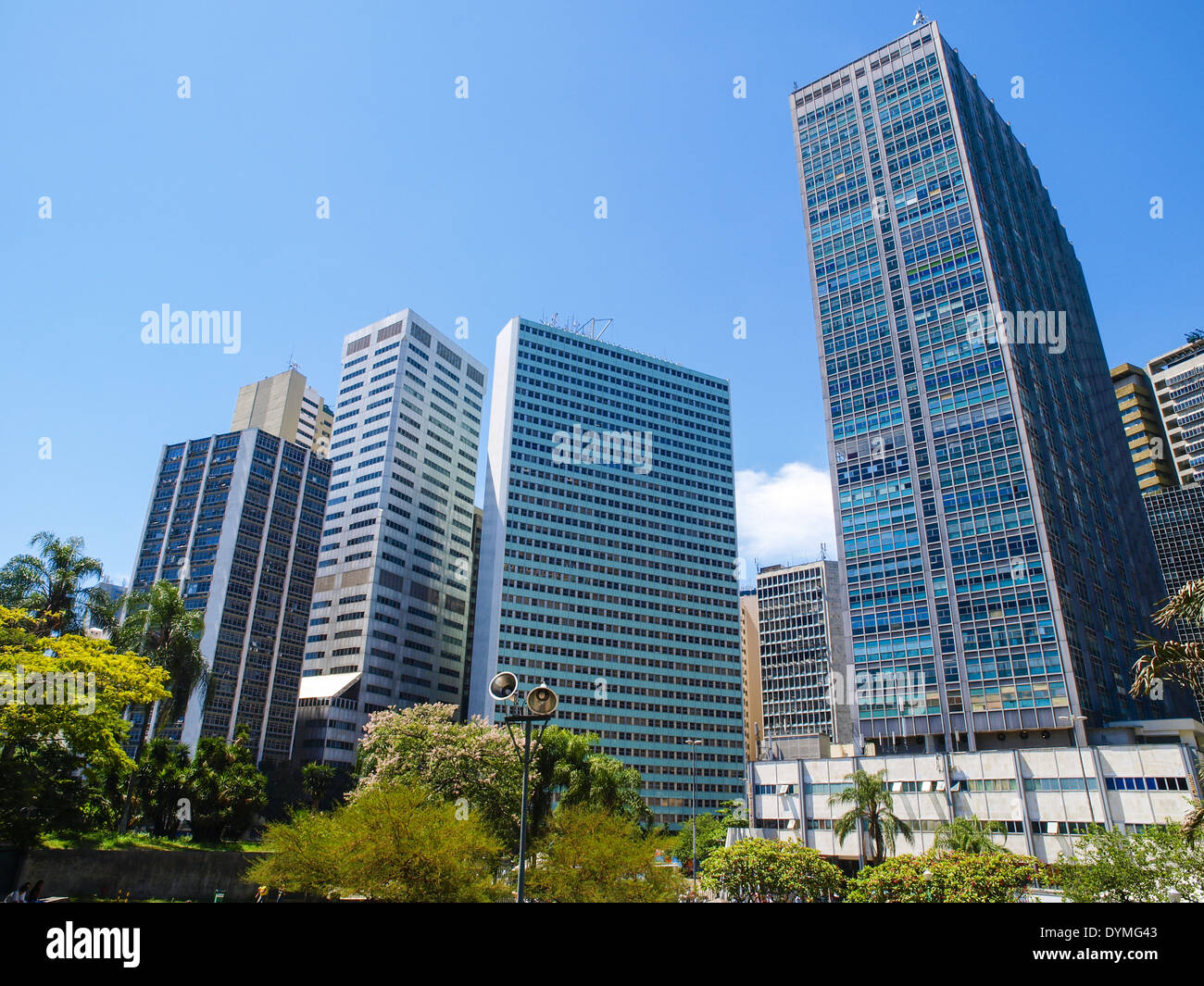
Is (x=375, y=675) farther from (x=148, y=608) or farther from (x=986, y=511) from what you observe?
(x=986, y=511)

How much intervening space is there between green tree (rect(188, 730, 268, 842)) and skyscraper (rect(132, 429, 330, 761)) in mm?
75415

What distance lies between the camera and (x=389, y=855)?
29328mm

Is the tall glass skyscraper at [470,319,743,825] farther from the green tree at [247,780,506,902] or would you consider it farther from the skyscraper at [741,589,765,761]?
the green tree at [247,780,506,902]

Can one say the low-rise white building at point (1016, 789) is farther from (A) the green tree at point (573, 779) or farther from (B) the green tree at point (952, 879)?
(B) the green tree at point (952, 879)

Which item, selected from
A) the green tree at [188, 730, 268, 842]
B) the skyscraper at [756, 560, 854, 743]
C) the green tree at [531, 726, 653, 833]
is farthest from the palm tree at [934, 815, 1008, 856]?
the skyscraper at [756, 560, 854, 743]

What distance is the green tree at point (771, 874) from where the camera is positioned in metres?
44.1

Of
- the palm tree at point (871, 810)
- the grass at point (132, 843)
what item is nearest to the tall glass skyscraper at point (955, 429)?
the palm tree at point (871, 810)

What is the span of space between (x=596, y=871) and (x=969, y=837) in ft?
98.2

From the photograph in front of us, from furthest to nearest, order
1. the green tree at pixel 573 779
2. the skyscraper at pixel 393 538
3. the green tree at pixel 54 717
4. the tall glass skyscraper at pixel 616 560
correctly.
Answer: the tall glass skyscraper at pixel 616 560, the skyscraper at pixel 393 538, the green tree at pixel 573 779, the green tree at pixel 54 717

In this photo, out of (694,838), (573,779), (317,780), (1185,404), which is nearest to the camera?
(573,779)

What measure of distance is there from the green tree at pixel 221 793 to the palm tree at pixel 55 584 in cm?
1680

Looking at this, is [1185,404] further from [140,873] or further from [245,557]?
[245,557]

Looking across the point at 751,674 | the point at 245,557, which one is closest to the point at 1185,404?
the point at 751,674
